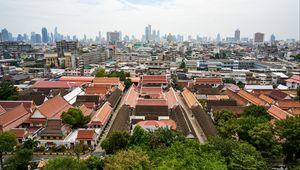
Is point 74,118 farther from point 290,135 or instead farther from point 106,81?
point 290,135

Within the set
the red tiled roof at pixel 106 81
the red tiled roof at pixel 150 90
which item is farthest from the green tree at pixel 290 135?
the red tiled roof at pixel 106 81

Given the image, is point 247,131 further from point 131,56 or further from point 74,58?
→ point 131,56

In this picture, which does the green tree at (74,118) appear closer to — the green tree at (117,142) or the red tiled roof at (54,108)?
the red tiled roof at (54,108)

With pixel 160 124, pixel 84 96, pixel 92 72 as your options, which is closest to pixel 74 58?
pixel 92 72

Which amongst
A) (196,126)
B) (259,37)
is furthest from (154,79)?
(259,37)

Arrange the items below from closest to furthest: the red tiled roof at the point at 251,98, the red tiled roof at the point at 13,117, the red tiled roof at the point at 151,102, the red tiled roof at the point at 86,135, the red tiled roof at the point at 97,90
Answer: the red tiled roof at the point at 86,135 → the red tiled roof at the point at 13,117 → the red tiled roof at the point at 151,102 → the red tiled roof at the point at 251,98 → the red tiled roof at the point at 97,90
